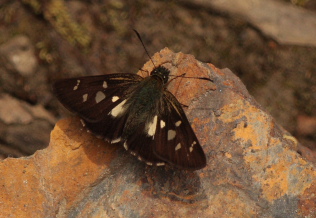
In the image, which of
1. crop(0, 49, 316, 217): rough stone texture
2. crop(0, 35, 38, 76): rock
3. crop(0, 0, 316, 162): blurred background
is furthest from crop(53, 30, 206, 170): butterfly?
crop(0, 35, 38, 76): rock

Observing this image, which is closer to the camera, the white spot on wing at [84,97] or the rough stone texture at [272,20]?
the white spot on wing at [84,97]

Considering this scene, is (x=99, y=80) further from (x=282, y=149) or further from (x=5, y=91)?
(x=5, y=91)

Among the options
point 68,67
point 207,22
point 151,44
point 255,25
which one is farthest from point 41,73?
point 255,25

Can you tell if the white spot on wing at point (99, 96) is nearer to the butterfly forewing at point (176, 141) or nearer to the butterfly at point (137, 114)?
the butterfly at point (137, 114)

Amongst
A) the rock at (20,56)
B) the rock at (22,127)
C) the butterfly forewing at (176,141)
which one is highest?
the butterfly forewing at (176,141)

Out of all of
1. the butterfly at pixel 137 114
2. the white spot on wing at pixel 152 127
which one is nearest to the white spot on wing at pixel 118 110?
the butterfly at pixel 137 114

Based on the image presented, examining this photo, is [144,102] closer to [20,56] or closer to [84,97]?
[84,97]
